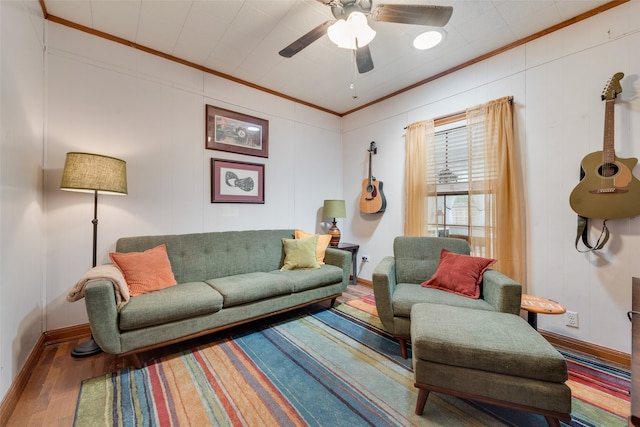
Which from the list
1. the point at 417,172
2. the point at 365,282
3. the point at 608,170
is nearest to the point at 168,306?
the point at 365,282

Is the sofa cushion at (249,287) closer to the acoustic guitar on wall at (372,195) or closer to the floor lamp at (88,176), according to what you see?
the floor lamp at (88,176)

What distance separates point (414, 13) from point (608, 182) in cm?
182

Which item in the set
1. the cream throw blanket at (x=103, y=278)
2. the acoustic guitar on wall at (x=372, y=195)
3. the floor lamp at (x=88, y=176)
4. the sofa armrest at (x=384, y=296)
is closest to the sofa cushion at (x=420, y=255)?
the sofa armrest at (x=384, y=296)

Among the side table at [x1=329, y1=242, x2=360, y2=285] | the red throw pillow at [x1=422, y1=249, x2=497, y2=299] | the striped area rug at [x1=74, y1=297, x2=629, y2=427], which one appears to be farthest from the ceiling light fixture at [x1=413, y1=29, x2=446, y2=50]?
the striped area rug at [x1=74, y1=297, x2=629, y2=427]

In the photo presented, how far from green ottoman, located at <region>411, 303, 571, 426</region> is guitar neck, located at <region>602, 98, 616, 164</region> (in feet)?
4.72

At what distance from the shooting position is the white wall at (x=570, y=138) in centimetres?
187

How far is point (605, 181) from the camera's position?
1876 millimetres

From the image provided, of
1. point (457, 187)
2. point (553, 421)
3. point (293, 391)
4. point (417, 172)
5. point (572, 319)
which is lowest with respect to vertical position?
point (293, 391)

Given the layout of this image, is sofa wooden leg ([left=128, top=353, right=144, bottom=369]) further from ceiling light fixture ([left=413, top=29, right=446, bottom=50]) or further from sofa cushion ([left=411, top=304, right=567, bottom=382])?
ceiling light fixture ([left=413, top=29, right=446, bottom=50])

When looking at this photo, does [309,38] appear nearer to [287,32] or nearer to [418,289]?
[287,32]

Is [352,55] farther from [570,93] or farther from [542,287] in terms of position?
[542,287]

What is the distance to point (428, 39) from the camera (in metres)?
2.33

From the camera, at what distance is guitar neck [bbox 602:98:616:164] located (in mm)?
1851

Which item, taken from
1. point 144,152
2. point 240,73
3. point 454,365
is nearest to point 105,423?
point 454,365
